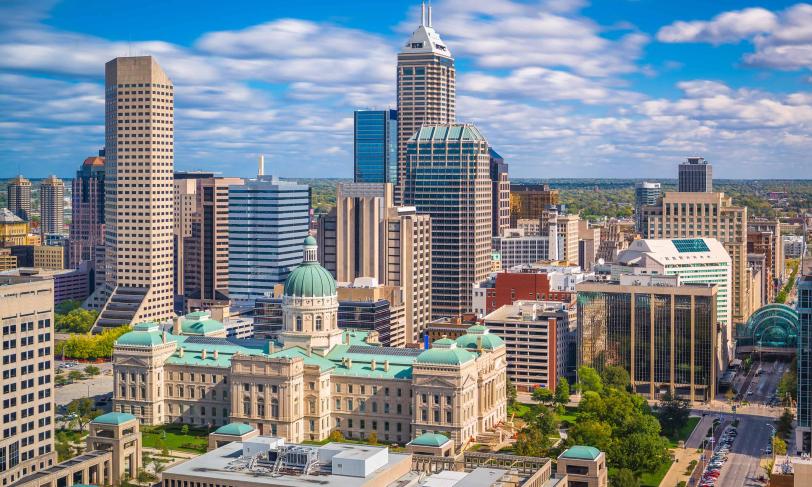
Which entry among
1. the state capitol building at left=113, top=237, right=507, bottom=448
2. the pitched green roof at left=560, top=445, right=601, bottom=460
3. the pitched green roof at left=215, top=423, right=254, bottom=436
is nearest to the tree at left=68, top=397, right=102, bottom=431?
the state capitol building at left=113, top=237, right=507, bottom=448

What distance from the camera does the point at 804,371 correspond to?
17062 cm

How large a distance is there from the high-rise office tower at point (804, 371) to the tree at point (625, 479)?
33.9 meters

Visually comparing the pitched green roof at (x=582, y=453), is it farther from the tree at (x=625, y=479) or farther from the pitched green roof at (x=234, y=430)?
the pitched green roof at (x=234, y=430)

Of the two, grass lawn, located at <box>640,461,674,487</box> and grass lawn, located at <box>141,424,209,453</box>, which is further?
grass lawn, located at <box>141,424,209,453</box>

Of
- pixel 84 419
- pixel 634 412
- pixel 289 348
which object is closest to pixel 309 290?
pixel 289 348

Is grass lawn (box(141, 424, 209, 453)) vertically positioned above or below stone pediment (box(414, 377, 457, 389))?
below

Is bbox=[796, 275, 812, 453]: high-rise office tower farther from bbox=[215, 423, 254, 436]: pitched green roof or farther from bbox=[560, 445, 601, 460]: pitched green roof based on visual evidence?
bbox=[215, 423, 254, 436]: pitched green roof

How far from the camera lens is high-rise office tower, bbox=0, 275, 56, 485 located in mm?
140125

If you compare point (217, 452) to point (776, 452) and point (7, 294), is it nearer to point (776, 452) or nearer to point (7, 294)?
point (7, 294)

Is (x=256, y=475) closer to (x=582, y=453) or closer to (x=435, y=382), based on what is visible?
(x=582, y=453)

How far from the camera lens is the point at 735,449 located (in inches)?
7141

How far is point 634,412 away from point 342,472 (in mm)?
73561

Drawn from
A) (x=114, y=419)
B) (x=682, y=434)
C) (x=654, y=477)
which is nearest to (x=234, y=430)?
(x=114, y=419)

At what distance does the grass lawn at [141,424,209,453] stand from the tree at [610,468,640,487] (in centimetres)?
6588
